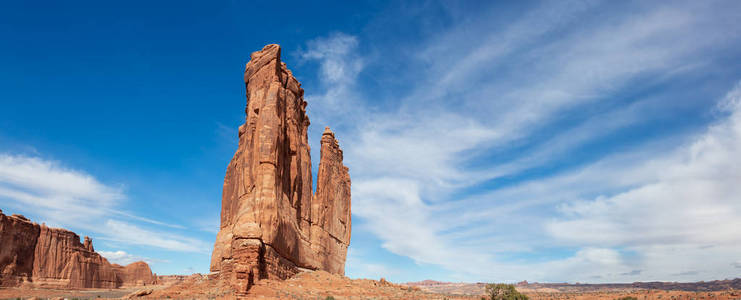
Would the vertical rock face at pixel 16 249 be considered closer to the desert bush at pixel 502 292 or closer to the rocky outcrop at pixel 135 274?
the rocky outcrop at pixel 135 274

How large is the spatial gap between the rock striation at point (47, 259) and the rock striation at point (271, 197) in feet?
176

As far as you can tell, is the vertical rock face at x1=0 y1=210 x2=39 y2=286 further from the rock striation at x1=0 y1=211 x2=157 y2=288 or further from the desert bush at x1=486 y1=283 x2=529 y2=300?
the desert bush at x1=486 y1=283 x2=529 y2=300

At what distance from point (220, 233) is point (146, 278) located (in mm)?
83398

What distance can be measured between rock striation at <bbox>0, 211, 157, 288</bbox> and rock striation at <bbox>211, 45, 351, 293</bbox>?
2107 inches

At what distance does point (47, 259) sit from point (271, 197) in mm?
70319

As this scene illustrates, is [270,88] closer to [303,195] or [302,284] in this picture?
[303,195]

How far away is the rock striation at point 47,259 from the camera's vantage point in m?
66.4

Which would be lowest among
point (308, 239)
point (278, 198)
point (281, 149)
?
point (308, 239)

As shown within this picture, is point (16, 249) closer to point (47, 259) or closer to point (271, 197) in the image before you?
point (47, 259)

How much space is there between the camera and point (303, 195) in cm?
4128

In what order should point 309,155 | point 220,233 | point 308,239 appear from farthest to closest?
1. point 309,155
2. point 308,239
3. point 220,233

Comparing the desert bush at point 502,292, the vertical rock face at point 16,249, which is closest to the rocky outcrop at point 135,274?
the vertical rock face at point 16,249

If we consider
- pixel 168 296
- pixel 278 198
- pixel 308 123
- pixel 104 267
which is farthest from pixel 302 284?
pixel 104 267

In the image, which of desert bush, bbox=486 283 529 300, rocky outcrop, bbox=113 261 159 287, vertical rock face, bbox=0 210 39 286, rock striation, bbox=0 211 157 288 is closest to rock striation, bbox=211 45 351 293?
desert bush, bbox=486 283 529 300
